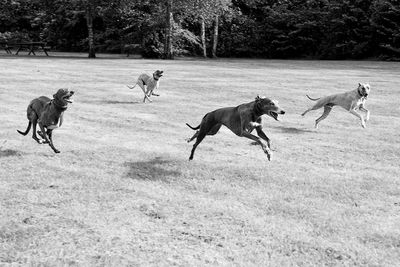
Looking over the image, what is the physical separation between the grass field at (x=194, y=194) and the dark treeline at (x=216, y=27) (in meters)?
29.0

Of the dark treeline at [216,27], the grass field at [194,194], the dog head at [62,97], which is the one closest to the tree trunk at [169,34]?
the dark treeline at [216,27]

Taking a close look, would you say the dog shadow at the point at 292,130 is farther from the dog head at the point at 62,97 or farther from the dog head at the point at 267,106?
the dog head at the point at 62,97

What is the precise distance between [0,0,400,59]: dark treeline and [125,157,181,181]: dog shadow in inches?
1240

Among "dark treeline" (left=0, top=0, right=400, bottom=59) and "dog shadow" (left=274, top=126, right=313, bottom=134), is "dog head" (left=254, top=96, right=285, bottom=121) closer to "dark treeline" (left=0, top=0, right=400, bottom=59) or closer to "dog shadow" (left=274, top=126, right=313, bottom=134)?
"dog shadow" (left=274, top=126, right=313, bottom=134)

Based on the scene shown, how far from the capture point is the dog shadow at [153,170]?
775 cm

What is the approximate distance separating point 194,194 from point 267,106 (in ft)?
6.57

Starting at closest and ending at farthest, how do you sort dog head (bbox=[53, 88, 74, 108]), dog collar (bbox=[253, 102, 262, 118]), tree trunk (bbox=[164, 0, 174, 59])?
dog collar (bbox=[253, 102, 262, 118])
dog head (bbox=[53, 88, 74, 108])
tree trunk (bbox=[164, 0, 174, 59])

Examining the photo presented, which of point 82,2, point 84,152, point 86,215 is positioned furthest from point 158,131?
point 82,2

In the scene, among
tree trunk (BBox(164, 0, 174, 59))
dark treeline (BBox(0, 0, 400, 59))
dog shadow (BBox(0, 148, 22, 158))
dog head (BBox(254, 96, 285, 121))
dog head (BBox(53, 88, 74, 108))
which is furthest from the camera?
dark treeline (BBox(0, 0, 400, 59))

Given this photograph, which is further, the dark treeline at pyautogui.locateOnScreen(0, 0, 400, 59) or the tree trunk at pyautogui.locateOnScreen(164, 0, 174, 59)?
the dark treeline at pyautogui.locateOnScreen(0, 0, 400, 59)

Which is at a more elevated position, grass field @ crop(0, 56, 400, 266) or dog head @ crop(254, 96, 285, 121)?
dog head @ crop(254, 96, 285, 121)

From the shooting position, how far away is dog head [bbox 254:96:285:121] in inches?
305

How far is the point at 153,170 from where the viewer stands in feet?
26.8

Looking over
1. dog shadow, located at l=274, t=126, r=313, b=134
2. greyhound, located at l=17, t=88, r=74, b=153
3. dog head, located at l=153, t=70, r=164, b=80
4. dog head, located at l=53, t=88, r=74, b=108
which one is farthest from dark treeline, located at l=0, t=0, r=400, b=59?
dog head, located at l=53, t=88, r=74, b=108
